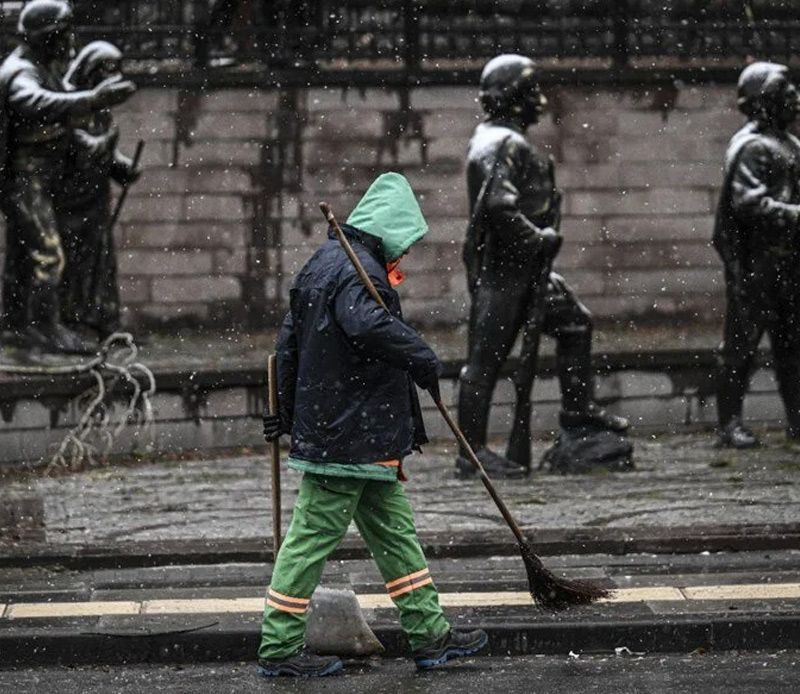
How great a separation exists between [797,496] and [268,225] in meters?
9.36

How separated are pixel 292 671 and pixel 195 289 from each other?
13.4 m

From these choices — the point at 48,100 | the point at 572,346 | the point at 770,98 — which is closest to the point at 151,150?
the point at 48,100

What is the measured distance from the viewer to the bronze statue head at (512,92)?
13.9 metres

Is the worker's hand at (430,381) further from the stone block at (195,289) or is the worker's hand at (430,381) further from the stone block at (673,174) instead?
the stone block at (673,174)

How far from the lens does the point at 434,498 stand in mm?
13445

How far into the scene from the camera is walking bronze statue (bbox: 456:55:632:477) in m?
13.8

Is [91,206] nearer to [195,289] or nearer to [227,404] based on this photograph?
[227,404]

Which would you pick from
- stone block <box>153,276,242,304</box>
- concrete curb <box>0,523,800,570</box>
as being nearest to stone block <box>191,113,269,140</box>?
stone block <box>153,276,242,304</box>

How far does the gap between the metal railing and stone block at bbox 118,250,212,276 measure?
1.63 metres

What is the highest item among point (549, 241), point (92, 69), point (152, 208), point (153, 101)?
point (92, 69)

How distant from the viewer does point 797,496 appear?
1321 cm

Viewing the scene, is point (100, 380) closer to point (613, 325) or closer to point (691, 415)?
point (691, 415)

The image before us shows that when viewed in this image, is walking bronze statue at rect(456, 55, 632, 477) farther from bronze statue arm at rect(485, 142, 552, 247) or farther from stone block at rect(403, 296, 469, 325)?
stone block at rect(403, 296, 469, 325)

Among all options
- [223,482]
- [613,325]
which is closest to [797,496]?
[223,482]
